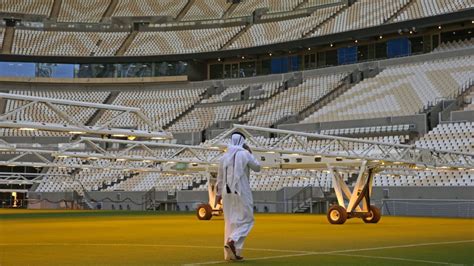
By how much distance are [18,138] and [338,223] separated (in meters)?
44.7

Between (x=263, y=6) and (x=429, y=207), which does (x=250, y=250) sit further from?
(x=263, y=6)

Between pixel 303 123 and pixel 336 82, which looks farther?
pixel 336 82

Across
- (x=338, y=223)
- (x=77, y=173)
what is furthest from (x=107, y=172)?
(x=338, y=223)

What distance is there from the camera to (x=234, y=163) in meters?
12.5

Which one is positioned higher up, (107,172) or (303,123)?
(303,123)

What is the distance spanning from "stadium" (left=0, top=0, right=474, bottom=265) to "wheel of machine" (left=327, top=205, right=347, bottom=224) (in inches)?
3.6

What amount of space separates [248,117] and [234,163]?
51164 millimetres

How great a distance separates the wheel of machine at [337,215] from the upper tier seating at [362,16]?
1365 inches

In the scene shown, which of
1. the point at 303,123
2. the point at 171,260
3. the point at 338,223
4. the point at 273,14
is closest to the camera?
the point at 171,260

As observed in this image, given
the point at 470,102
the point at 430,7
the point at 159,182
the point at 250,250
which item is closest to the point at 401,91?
the point at 470,102

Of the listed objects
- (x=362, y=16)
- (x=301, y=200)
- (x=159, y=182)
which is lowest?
(x=301, y=200)

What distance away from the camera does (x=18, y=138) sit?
66.2 meters

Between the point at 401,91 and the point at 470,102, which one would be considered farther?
the point at 401,91

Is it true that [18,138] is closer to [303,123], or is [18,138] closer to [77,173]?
[77,173]
